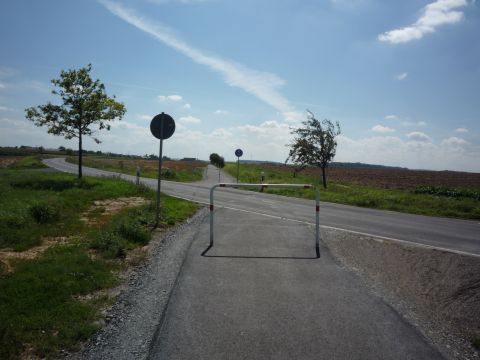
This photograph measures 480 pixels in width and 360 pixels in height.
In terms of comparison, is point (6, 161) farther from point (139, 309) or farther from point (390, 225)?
point (139, 309)

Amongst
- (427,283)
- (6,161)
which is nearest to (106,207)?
(427,283)

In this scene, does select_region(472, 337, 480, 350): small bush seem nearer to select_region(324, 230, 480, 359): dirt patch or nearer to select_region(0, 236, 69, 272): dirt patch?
select_region(324, 230, 480, 359): dirt patch

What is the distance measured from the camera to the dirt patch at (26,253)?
6.52 meters

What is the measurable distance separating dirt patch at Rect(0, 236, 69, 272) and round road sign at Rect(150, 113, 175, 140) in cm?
371

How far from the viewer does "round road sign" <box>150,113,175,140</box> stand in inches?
398

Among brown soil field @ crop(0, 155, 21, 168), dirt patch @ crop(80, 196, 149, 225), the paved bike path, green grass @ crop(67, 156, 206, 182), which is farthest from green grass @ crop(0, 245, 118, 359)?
brown soil field @ crop(0, 155, 21, 168)

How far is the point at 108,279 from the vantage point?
5746 millimetres

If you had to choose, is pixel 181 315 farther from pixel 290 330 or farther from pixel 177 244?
pixel 177 244

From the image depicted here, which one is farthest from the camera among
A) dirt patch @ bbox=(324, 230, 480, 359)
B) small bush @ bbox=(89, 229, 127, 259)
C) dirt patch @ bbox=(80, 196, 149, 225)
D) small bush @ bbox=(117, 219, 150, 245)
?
dirt patch @ bbox=(80, 196, 149, 225)

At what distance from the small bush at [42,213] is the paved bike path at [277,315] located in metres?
4.97

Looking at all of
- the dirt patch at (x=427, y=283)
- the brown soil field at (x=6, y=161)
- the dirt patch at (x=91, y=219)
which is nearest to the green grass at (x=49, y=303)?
the dirt patch at (x=91, y=219)

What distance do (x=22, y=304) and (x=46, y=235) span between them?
14.2ft

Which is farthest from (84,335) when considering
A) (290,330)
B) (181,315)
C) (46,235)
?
(46,235)

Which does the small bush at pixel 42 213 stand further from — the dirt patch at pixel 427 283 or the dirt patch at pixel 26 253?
the dirt patch at pixel 427 283
